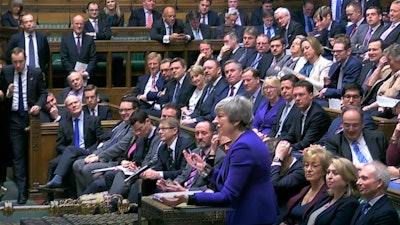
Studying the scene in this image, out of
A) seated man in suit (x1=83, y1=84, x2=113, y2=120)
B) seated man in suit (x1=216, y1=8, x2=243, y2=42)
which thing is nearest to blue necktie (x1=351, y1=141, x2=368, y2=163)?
seated man in suit (x1=83, y1=84, x2=113, y2=120)

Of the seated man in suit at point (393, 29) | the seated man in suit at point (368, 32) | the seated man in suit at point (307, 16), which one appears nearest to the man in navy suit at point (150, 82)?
the seated man in suit at point (368, 32)

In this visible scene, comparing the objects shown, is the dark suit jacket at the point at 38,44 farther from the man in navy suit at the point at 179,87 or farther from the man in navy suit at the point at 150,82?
the man in navy suit at the point at 179,87

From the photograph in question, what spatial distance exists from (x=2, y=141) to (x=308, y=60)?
3.32 meters

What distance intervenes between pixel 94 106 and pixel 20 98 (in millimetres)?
753

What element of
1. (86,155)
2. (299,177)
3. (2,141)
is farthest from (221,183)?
(2,141)

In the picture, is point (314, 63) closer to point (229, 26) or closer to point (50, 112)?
point (50, 112)

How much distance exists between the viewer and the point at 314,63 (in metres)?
9.59

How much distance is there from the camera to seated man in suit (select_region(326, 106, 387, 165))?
6.91 meters

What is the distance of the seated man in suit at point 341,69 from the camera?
9.12 metres

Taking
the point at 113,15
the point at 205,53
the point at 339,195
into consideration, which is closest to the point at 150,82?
the point at 205,53

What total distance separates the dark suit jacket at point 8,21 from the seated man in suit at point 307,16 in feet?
12.1

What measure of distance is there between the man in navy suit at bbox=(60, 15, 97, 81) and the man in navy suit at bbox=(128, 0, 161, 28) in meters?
1.58

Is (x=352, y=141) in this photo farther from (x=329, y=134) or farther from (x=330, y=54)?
(x=330, y=54)

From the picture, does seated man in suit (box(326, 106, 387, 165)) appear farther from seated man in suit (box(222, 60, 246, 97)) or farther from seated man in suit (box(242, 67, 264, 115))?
seated man in suit (box(222, 60, 246, 97))
